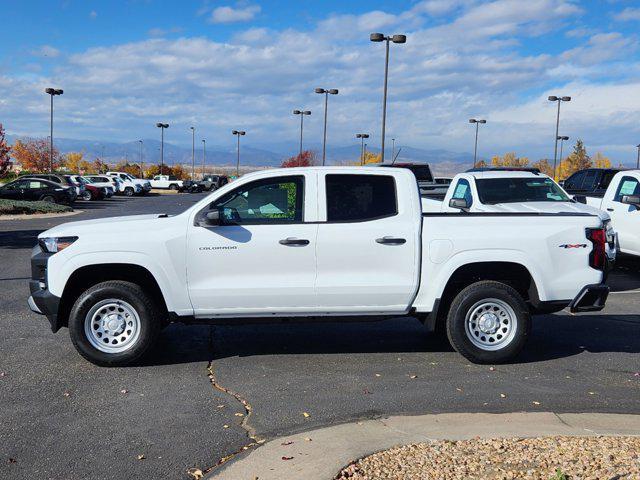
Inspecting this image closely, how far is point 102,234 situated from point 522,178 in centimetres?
920

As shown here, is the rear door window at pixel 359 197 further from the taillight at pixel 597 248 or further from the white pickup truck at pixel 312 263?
the taillight at pixel 597 248

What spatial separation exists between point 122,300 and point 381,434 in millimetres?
2953

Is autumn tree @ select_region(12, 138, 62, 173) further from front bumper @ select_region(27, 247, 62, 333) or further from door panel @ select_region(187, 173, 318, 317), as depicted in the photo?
door panel @ select_region(187, 173, 318, 317)

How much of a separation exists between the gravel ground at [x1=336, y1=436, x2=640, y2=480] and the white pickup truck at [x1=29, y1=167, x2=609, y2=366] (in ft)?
7.38

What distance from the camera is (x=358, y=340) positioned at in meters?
8.20

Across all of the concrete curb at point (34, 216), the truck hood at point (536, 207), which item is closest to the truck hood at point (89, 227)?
the truck hood at point (536, 207)

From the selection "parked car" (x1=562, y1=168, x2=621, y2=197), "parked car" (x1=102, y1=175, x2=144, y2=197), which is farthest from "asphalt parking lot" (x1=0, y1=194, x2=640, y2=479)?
"parked car" (x1=102, y1=175, x2=144, y2=197)

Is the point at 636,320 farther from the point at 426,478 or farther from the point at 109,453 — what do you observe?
the point at 109,453

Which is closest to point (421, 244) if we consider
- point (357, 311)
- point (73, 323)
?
point (357, 311)

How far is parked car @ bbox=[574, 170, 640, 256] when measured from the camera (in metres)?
12.5

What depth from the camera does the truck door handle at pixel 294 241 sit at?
6.84 meters

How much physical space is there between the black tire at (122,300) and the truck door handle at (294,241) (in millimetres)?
1385

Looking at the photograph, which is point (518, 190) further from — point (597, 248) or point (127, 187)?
point (127, 187)

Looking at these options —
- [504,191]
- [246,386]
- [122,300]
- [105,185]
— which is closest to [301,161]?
[105,185]
